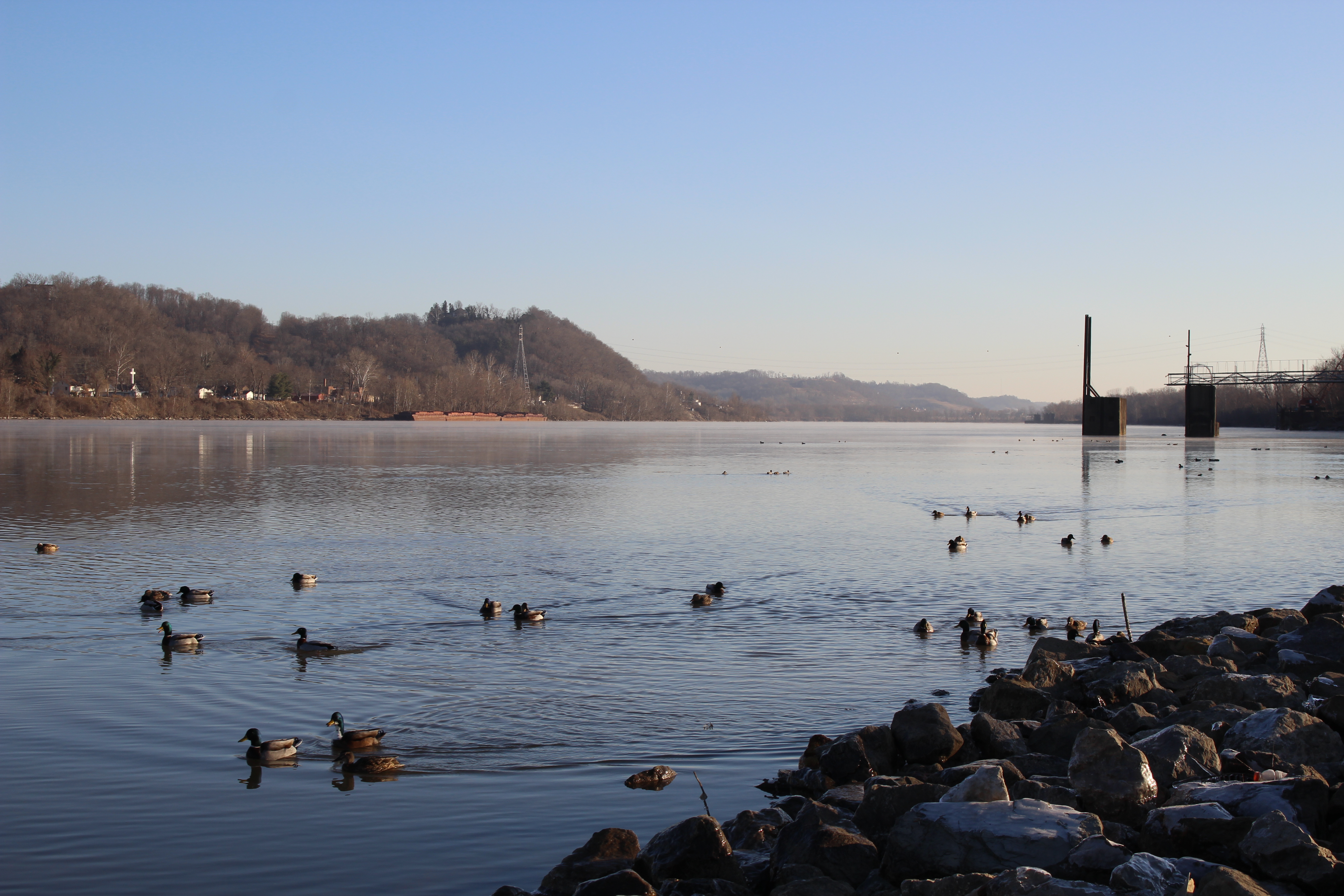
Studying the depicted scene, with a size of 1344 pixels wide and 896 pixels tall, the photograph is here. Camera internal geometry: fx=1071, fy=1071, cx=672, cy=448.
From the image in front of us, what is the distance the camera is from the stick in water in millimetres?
8008

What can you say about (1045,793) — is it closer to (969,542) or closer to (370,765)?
(370,765)

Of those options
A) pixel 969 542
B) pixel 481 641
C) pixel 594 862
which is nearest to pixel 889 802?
pixel 594 862

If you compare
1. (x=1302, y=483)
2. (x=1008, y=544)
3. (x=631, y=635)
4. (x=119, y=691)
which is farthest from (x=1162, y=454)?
(x=119, y=691)

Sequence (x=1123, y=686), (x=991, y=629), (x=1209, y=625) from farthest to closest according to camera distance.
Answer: (x=991, y=629) < (x=1209, y=625) < (x=1123, y=686)

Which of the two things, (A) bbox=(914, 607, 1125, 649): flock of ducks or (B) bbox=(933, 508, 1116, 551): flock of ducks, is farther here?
(B) bbox=(933, 508, 1116, 551): flock of ducks

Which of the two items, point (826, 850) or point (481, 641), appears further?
point (481, 641)

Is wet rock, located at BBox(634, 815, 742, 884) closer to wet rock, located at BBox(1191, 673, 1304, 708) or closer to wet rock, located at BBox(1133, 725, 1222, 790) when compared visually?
wet rock, located at BBox(1133, 725, 1222, 790)

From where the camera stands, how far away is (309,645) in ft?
42.3

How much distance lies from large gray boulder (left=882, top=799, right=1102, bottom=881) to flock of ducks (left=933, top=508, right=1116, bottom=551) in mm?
16953

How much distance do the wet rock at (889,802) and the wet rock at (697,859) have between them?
1.04 m

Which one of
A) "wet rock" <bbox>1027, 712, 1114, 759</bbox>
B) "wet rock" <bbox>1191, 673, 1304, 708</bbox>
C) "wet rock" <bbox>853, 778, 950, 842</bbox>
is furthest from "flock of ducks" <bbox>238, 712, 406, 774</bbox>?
"wet rock" <bbox>1191, 673, 1304, 708</bbox>

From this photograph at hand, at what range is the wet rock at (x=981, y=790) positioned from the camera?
6887 mm

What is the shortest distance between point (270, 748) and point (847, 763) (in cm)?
479

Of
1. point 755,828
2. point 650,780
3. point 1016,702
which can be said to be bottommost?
point 650,780
